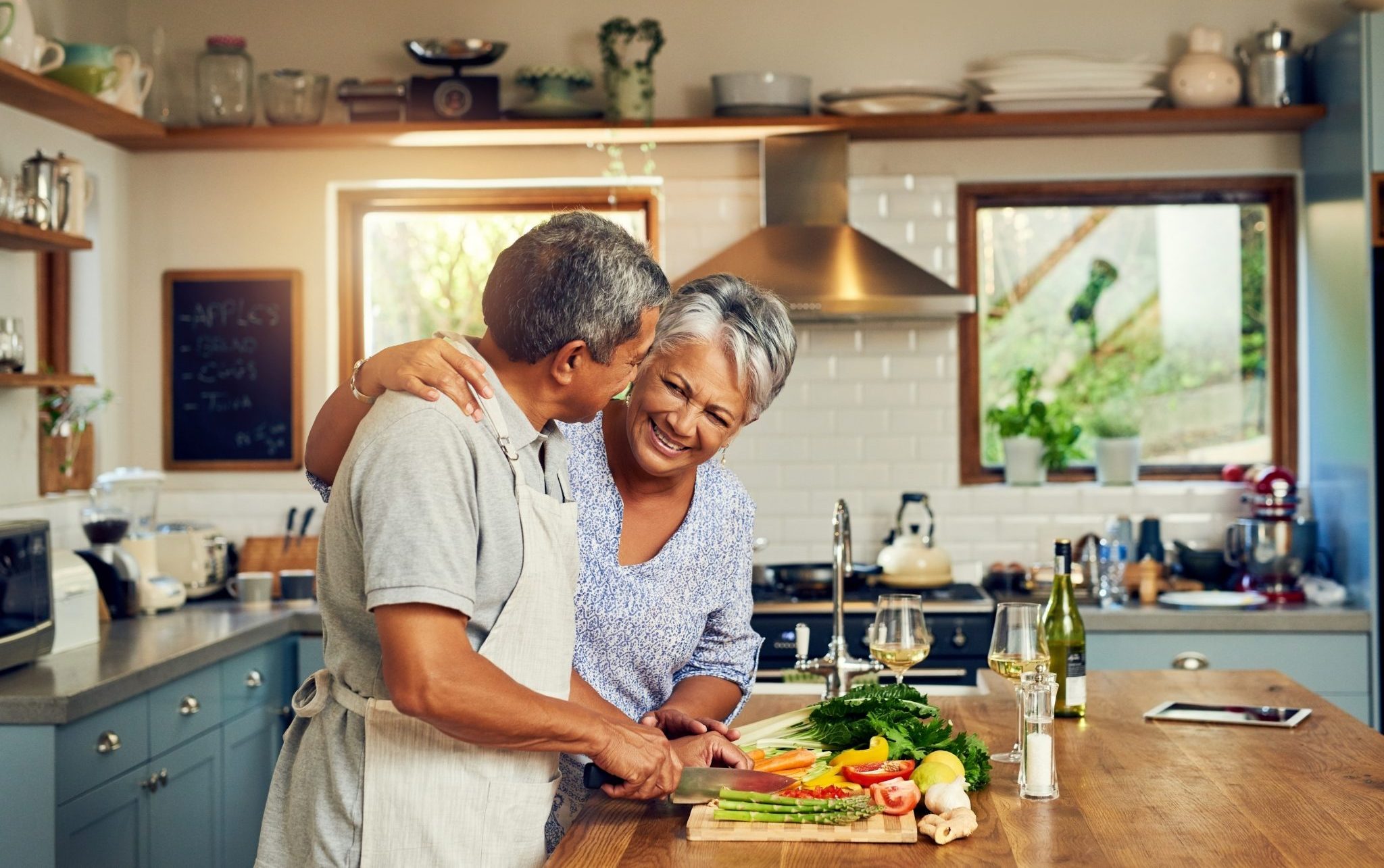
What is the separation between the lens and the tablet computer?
7.73 ft

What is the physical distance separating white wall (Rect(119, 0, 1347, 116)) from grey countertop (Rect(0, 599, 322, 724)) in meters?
1.91

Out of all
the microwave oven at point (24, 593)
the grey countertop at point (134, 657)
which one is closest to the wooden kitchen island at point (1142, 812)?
the grey countertop at point (134, 657)

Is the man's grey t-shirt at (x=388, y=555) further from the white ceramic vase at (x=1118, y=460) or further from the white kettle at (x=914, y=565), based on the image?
the white ceramic vase at (x=1118, y=460)

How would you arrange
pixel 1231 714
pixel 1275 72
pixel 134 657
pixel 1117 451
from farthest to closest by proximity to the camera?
1. pixel 1117 451
2. pixel 1275 72
3. pixel 134 657
4. pixel 1231 714

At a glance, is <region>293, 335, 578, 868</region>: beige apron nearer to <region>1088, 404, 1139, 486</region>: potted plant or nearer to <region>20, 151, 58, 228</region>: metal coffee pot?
<region>20, 151, 58, 228</region>: metal coffee pot

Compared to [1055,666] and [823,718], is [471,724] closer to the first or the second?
[823,718]

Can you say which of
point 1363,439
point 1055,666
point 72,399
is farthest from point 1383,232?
point 72,399

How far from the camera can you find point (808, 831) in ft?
5.62

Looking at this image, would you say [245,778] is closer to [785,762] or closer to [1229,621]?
[785,762]

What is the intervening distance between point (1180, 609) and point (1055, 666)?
6.25 ft

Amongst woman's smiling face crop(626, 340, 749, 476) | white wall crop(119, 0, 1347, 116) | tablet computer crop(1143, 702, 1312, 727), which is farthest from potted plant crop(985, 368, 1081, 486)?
woman's smiling face crop(626, 340, 749, 476)

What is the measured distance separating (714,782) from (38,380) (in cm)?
269

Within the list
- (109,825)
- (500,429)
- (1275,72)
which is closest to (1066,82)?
(1275,72)

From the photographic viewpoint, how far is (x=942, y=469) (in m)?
4.76
